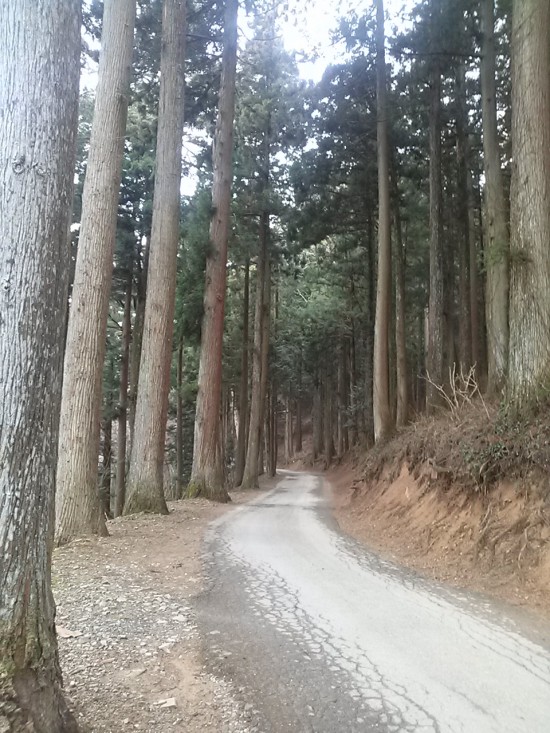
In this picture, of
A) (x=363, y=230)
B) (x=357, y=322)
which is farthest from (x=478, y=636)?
(x=357, y=322)

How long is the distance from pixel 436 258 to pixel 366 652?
1274cm

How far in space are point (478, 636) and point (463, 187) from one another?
16.2 meters

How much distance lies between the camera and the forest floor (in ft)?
10.4

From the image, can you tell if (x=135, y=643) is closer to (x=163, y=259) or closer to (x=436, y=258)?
(x=163, y=259)

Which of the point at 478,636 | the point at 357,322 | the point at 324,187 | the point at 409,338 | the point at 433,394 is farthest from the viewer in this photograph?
the point at 409,338

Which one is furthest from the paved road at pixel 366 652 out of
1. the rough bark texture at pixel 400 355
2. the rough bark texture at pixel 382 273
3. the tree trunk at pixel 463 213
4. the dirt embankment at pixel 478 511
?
the tree trunk at pixel 463 213

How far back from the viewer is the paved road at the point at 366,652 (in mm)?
3242

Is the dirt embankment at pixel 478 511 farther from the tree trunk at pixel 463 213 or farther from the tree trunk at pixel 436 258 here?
the tree trunk at pixel 463 213

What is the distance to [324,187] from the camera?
19.8m

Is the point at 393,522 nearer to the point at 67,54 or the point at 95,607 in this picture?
the point at 95,607

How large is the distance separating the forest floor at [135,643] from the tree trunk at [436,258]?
30.6 feet

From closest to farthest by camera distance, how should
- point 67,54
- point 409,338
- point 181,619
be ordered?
1. point 67,54
2. point 181,619
3. point 409,338

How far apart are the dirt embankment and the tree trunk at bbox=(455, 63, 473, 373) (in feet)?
19.8

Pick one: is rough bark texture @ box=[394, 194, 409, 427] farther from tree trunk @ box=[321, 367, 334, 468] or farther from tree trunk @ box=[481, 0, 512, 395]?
tree trunk @ box=[321, 367, 334, 468]
